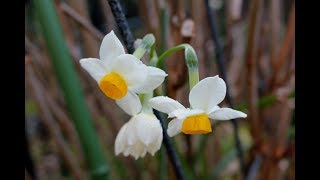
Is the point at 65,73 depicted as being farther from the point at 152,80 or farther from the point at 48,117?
the point at 48,117

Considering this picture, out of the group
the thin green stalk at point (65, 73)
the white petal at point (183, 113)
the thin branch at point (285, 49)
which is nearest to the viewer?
the white petal at point (183, 113)

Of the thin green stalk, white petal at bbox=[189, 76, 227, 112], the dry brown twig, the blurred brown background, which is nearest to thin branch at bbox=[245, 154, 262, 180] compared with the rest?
the blurred brown background

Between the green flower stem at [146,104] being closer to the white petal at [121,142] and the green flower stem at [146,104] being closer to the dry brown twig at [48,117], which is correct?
the white petal at [121,142]

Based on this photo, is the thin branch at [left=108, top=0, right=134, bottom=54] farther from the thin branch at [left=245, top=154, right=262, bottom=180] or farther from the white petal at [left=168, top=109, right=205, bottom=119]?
the thin branch at [left=245, top=154, right=262, bottom=180]

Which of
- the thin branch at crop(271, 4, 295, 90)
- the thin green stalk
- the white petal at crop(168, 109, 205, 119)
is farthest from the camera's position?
the thin branch at crop(271, 4, 295, 90)

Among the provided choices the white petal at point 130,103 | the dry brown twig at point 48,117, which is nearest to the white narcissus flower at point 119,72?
the white petal at point 130,103

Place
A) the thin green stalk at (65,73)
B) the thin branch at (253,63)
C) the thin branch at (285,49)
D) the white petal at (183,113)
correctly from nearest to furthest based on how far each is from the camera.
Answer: the white petal at (183,113) → the thin green stalk at (65,73) → the thin branch at (253,63) → the thin branch at (285,49)

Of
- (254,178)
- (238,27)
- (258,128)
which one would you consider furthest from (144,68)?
(238,27)
